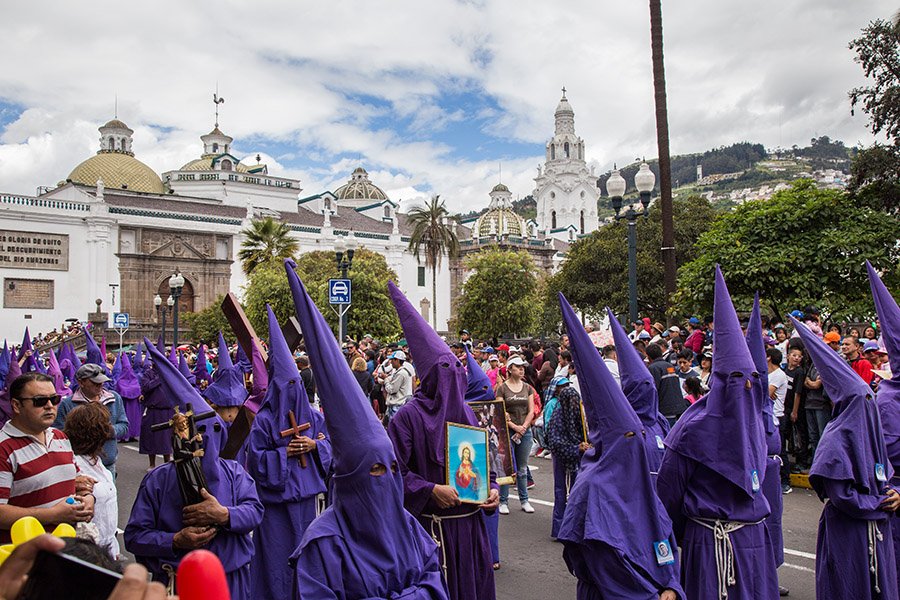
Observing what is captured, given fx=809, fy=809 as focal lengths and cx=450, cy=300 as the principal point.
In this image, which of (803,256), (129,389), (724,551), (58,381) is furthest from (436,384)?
(803,256)

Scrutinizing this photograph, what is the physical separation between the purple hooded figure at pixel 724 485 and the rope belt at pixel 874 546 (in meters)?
0.79

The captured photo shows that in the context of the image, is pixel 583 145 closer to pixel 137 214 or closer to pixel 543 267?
pixel 543 267

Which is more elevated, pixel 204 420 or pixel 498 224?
pixel 498 224

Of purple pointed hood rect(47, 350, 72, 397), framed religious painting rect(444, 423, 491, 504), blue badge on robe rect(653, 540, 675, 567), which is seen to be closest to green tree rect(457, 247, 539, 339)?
purple pointed hood rect(47, 350, 72, 397)

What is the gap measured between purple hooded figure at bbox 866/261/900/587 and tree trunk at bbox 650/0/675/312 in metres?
9.29

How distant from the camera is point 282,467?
6168 millimetres

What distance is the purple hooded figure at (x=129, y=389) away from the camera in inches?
626

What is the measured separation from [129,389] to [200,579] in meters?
15.4

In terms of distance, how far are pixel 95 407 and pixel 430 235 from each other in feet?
149

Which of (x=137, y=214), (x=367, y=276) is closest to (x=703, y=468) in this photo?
(x=367, y=276)

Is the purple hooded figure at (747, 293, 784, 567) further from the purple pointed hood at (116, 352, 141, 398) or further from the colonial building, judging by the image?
the colonial building

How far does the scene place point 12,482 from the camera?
4590 millimetres

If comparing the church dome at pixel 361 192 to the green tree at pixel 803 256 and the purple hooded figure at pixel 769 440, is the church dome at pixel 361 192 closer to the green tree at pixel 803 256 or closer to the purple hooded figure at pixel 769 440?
the green tree at pixel 803 256

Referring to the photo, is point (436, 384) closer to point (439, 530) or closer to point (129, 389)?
point (439, 530)
